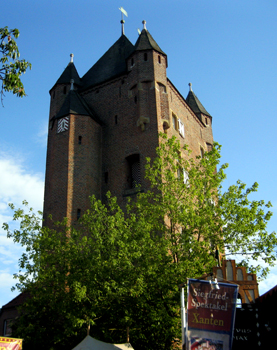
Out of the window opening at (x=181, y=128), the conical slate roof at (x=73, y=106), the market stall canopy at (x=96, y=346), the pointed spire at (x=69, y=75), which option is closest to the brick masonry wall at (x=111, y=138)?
the conical slate roof at (x=73, y=106)

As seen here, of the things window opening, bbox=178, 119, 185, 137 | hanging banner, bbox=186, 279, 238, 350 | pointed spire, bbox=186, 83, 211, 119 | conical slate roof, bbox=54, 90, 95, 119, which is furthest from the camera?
pointed spire, bbox=186, 83, 211, 119

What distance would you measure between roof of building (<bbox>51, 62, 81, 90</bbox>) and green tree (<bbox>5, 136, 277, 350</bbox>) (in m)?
14.7

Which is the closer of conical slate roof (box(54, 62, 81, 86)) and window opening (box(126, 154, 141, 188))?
window opening (box(126, 154, 141, 188))

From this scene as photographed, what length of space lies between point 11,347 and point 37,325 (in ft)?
9.40

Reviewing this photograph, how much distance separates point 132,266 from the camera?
14289mm

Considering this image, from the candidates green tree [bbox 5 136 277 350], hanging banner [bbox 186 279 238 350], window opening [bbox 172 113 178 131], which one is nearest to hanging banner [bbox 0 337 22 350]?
green tree [bbox 5 136 277 350]

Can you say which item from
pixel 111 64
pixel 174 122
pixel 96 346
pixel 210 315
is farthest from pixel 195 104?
pixel 210 315

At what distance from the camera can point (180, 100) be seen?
30.7m

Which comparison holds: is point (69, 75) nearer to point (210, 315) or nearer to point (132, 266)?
point (132, 266)

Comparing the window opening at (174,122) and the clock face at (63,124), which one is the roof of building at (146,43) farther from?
the clock face at (63,124)

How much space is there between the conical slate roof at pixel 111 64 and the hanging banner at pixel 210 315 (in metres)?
21.4

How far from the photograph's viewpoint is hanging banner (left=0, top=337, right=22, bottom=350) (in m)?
12.7

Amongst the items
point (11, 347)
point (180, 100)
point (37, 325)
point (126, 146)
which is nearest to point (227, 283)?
point (11, 347)

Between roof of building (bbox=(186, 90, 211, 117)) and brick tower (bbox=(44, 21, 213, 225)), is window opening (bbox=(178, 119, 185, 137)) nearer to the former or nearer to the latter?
brick tower (bbox=(44, 21, 213, 225))
